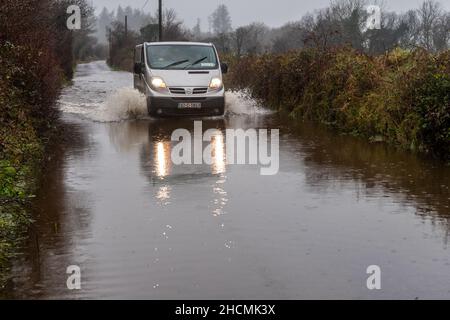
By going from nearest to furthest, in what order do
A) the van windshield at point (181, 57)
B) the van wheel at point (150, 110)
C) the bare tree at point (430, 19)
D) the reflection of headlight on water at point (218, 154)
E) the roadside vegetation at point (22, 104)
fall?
the roadside vegetation at point (22, 104) → the reflection of headlight on water at point (218, 154) → the van wheel at point (150, 110) → the van windshield at point (181, 57) → the bare tree at point (430, 19)

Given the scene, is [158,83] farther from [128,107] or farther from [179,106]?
[128,107]

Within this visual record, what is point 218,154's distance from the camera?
37.6 feet

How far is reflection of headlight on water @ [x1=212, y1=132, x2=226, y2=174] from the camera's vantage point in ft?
33.1

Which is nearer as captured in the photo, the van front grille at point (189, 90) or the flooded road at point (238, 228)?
the flooded road at point (238, 228)

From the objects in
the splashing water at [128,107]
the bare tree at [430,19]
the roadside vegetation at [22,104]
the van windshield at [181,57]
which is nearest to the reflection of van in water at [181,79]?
the van windshield at [181,57]

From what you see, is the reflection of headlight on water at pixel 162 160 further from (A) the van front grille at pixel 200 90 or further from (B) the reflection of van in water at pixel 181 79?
(A) the van front grille at pixel 200 90

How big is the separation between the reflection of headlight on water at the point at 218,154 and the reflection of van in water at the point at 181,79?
2660 mm

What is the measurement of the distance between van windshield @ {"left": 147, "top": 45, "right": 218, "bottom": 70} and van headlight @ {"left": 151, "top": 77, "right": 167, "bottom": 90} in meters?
0.54

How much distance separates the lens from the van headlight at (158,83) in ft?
54.1

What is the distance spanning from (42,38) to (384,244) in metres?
10.2

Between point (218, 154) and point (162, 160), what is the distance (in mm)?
1101

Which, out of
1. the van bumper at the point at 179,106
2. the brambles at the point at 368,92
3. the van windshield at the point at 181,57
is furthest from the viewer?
the van windshield at the point at 181,57

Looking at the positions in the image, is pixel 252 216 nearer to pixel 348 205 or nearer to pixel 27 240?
pixel 348 205

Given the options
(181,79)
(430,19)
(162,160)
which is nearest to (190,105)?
(181,79)
